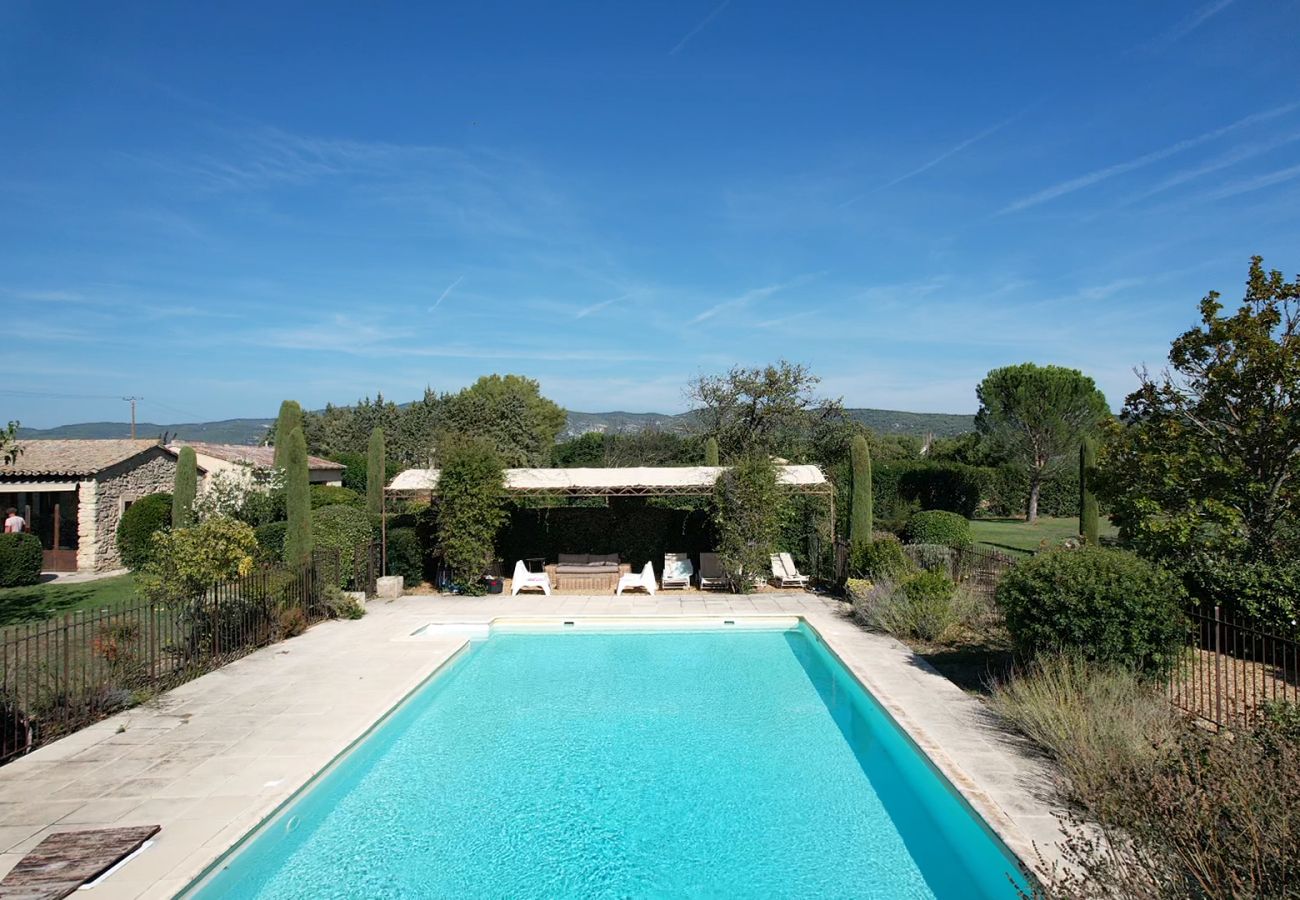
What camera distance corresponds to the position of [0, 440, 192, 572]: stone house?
19734 millimetres

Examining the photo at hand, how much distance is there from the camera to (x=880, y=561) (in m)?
14.4

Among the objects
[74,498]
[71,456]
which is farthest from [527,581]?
[71,456]

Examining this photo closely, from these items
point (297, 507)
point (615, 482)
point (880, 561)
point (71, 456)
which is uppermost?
point (71, 456)

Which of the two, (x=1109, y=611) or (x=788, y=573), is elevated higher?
(x=1109, y=611)

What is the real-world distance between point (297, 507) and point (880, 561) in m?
11.0

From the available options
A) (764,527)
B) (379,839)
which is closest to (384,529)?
(764,527)

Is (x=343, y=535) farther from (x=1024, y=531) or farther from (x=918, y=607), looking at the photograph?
(x=1024, y=531)

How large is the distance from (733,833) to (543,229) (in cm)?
1694

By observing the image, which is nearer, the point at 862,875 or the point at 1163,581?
the point at 862,875

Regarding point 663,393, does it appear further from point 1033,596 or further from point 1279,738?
point 1279,738

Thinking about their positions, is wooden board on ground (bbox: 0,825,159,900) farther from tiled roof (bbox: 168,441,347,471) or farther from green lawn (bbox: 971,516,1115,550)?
green lawn (bbox: 971,516,1115,550)

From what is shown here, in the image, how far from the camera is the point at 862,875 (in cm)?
538

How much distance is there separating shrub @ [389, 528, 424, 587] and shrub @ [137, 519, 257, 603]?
659 centimetres

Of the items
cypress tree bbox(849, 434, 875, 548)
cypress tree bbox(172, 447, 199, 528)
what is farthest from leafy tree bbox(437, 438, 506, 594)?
cypress tree bbox(849, 434, 875, 548)
